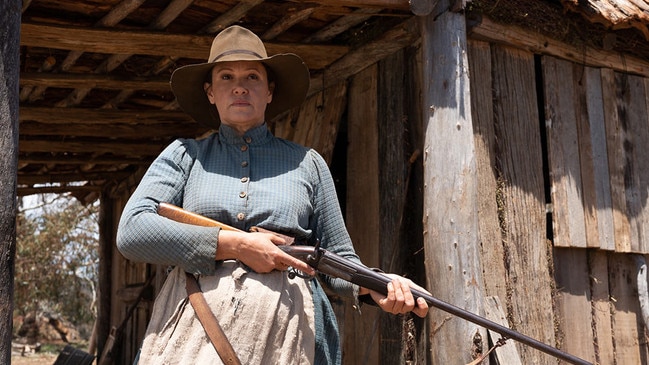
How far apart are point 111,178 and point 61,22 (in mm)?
Result: 5828

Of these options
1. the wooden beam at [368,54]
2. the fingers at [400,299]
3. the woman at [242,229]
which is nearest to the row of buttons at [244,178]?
the woman at [242,229]

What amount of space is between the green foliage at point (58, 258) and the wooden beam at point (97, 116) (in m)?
13.3

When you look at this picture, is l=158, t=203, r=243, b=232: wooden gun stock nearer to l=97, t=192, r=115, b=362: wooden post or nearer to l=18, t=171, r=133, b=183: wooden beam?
l=18, t=171, r=133, b=183: wooden beam

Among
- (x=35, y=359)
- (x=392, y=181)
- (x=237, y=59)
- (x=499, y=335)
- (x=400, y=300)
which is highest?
(x=237, y=59)

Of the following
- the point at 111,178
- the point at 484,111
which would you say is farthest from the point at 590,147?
the point at 111,178

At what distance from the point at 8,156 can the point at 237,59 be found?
0.96 meters

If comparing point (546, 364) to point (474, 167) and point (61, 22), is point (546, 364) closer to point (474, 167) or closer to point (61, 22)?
point (474, 167)

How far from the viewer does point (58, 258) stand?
68.0 feet

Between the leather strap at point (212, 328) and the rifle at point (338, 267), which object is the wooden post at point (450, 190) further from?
the leather strap at point (212, 328)

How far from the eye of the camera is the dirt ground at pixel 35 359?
44.7 ft

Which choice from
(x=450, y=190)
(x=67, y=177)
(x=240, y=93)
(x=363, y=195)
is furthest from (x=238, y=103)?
(x=67, y=177)

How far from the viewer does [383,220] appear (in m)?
5.17

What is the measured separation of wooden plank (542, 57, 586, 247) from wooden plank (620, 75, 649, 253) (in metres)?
0.51

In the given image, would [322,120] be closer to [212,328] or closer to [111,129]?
[111,129]
